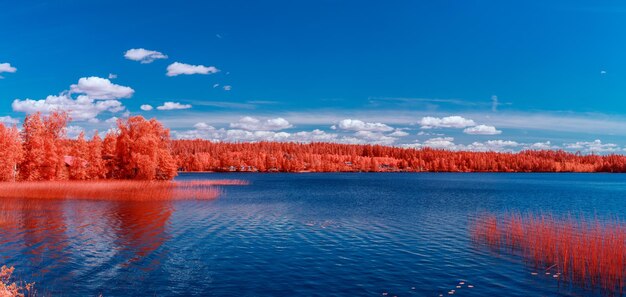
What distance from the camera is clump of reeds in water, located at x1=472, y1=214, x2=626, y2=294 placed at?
21219mm

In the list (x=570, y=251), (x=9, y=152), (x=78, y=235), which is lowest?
(x=570, y=251)

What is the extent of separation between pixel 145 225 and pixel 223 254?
14130mm

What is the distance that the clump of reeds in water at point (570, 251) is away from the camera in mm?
21219

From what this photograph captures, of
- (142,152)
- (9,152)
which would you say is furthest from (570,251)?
(142,152)

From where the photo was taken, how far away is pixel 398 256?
26.9 metres

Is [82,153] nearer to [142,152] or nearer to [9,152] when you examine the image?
[142,152]

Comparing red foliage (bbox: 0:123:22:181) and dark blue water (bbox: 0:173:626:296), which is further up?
red foliage (bbox: 0:123:22:181)

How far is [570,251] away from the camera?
26.7 m

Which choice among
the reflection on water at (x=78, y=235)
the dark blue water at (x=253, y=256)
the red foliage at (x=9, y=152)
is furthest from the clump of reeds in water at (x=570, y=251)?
the red foliage at (x=9, y=152)

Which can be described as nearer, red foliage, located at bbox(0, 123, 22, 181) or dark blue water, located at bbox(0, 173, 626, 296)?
dark blue water, located at bbox(0, 173, 626, 296)

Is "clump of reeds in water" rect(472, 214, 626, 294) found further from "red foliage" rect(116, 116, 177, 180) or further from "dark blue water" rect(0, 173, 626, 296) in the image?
"red foliage" rect(116, 116, 177, 180)

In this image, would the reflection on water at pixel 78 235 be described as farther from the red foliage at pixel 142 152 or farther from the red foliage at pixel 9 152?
the red foliage at pixel 142 152

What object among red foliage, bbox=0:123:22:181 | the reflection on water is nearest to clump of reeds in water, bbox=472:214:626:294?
the reflection on water

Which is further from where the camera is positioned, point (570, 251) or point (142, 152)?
point (142, 152)
